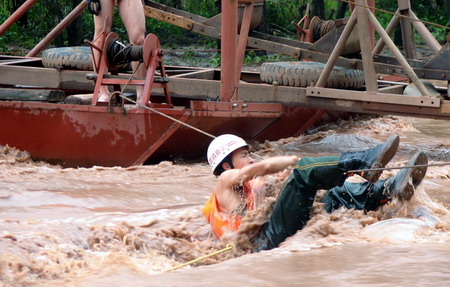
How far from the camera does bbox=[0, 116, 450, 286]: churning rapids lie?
4352 millimetres

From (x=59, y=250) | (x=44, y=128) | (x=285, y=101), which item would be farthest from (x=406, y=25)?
(x=59, y=250)

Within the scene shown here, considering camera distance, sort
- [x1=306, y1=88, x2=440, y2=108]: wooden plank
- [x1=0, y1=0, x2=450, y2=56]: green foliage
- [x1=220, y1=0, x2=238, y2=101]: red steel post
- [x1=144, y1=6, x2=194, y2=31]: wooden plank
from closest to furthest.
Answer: [x1=306, y1=88, x2=440, y2=108]: wooden plank → [x1=220, y1=0, x2=238, y2=101]: red steel post → [x1=144, y1=6, x2=194, y2=31]: wooden plank → [x1=0, y1=0, x2=450, y2=56]: green foliage

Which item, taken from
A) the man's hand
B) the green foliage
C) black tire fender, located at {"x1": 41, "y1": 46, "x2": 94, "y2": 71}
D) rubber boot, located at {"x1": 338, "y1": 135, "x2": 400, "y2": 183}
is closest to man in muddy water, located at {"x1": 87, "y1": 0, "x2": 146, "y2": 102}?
the man's hand

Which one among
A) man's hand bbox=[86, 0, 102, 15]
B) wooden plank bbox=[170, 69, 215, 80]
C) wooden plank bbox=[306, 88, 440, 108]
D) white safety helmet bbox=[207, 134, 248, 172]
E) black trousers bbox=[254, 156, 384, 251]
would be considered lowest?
black trousers bbox=[254, 156, 384, 251]

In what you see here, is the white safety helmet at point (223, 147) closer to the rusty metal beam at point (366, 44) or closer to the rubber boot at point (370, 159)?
the rubber boot at point (370, 159)

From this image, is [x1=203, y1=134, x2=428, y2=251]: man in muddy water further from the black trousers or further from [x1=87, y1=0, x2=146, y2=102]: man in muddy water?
[x1=87, y1=0, x2=146, y2=102]: man in muddy water

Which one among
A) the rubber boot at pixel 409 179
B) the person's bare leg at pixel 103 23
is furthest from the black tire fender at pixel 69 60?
the rubber boot at pixel 409 179

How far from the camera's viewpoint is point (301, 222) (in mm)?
5738

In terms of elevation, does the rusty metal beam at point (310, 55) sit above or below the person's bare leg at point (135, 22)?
below

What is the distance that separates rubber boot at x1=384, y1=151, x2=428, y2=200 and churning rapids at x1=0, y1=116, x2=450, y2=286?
12 centimetres

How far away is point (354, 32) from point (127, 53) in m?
3.02

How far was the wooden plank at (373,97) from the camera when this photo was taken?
8766mm

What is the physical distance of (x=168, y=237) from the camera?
6145mm

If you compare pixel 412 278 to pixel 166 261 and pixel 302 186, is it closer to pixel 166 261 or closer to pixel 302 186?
pixel 302 186
